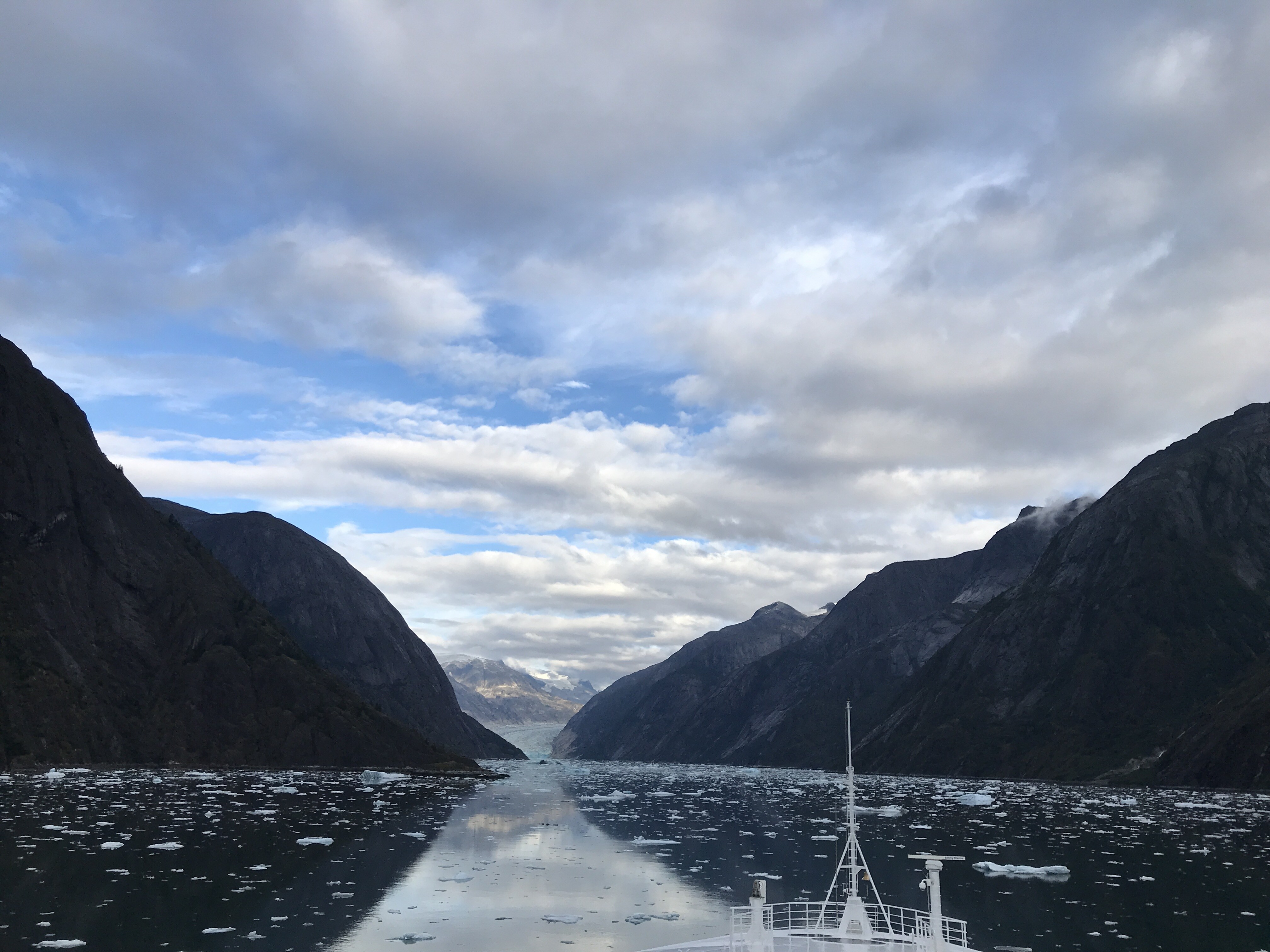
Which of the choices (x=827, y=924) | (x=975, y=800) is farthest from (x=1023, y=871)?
(x=975, y=800)

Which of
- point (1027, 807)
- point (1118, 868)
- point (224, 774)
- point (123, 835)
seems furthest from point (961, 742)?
point (123, 835)

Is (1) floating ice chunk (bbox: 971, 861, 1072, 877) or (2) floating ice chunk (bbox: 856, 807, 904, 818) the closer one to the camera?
(1) floating ice chunk (bbox: 971, 861, 1072, 877)

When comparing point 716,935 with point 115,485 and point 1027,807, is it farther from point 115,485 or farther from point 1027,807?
point 115,485

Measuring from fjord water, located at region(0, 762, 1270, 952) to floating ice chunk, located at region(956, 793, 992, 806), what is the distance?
27.1 ft

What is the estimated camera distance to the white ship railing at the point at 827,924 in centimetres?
2475

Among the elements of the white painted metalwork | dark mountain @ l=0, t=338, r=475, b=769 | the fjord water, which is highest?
dark mountain @ l=0, t=338, r=475, b=769

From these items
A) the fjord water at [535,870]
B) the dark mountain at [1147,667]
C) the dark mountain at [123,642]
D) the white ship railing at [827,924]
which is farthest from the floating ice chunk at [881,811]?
the dark mountain at [123,642]

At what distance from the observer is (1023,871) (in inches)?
1730

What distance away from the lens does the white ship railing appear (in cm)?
2475

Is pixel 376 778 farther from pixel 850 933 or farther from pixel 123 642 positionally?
pixel 850 933

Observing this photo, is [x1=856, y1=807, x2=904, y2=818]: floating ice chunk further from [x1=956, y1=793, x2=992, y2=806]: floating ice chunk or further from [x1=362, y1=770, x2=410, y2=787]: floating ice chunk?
[x1=362, y1=770, x2=410, y2=787]: floating ice chunk

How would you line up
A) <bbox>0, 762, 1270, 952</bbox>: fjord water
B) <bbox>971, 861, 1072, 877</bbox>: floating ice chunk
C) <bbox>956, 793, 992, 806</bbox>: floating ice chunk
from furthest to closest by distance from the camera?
<bbox>956, 793, 992, 806</bbox>: floating ice chunk
<bbox>971, 861, 1072, 877</bbox>: floating ice chunk
<bbox>0, 762, 1270, 952</bbox>: fjord water

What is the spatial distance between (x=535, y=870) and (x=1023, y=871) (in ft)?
77.2

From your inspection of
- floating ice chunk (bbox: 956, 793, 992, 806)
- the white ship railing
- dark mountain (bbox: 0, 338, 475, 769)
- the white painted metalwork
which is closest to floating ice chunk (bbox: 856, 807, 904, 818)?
floating ice chunk (bbox: 956, 793, 992, 806)
